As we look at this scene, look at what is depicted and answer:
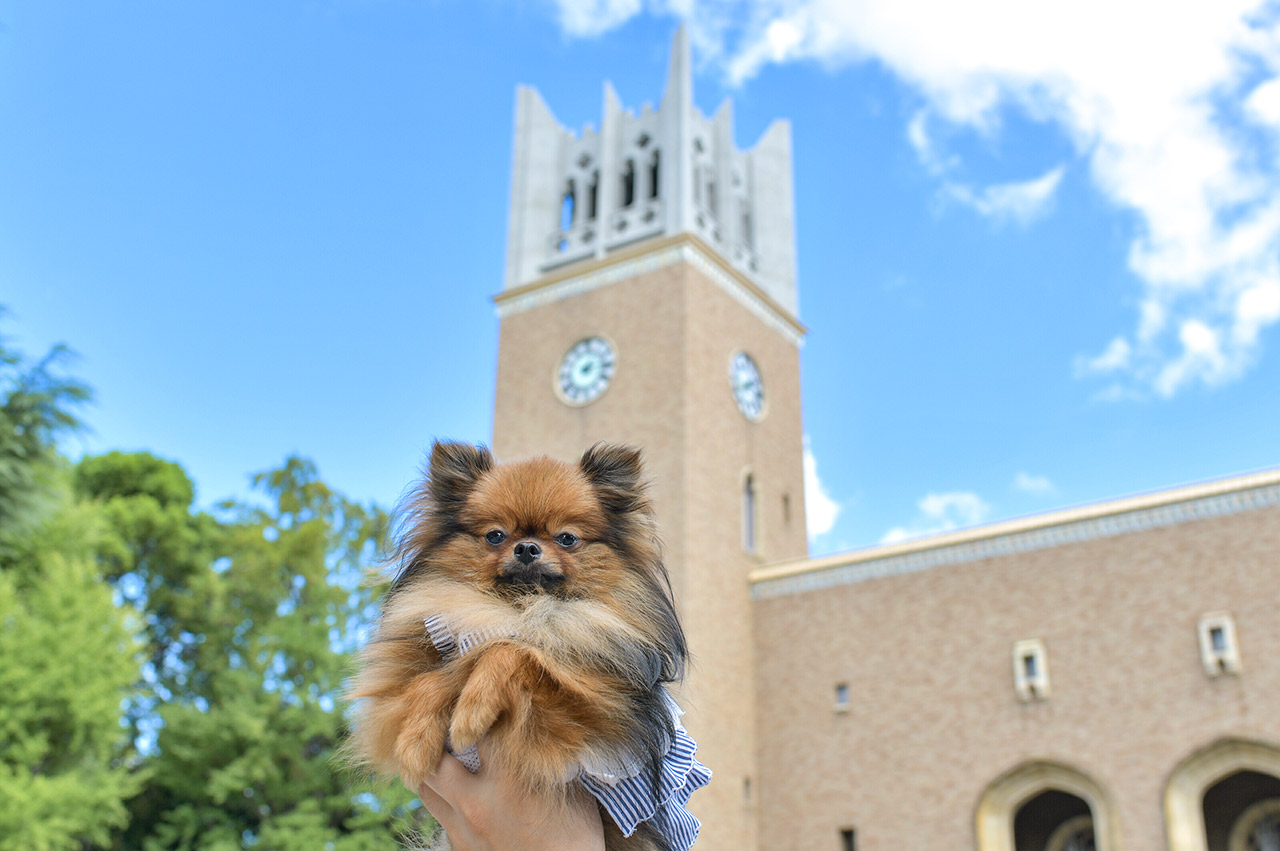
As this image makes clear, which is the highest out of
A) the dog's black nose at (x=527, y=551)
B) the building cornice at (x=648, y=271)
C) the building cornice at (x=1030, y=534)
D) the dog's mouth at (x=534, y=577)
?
the building cornice at (x=648, y=271)

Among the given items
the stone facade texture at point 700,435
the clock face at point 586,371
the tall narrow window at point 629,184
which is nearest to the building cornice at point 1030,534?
the stone facade texture at point 700,435

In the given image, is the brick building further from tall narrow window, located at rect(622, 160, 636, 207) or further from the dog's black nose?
the dog's black nose

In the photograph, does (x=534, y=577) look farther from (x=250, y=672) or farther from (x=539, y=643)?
(x=250, y=672)

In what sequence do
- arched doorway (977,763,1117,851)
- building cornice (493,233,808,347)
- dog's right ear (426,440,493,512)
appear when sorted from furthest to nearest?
1. building cornice (493,233,808,347)
2. arched doorway (977,763,1117,851)
3. dog's right ear (426,440,493,512)

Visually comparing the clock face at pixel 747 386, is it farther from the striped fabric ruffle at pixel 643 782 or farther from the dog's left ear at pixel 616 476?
the striped fabric ruffle at pixel 643 782

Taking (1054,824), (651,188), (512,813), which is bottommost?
(512,813)

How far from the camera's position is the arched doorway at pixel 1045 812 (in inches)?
651

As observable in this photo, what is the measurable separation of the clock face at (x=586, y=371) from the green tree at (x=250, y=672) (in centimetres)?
451

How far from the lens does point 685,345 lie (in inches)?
844

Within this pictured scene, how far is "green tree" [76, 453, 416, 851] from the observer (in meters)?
19.6

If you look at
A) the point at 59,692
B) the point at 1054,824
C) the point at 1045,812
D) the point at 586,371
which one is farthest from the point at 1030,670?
the point at 59,692

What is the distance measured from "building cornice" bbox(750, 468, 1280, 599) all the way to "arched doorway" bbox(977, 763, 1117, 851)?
11.4ft

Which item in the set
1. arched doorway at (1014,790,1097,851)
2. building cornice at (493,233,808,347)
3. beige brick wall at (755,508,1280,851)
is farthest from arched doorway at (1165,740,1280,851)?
building cornice at (493,233,808,347)

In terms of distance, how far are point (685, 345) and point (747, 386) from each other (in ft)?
7.81
